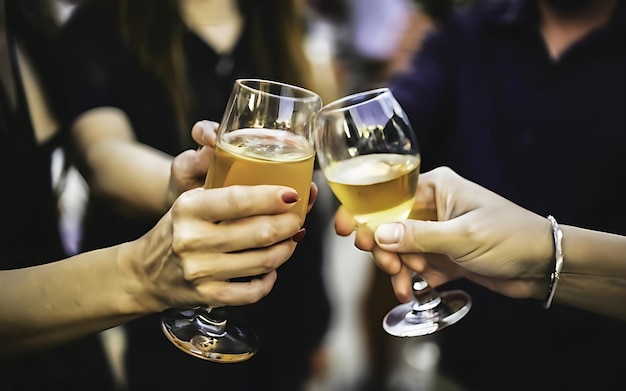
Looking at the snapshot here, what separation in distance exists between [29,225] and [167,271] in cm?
39

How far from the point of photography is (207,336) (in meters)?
0.67

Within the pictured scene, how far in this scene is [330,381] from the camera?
1.11 meters

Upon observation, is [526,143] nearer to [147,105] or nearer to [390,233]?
[390,233]

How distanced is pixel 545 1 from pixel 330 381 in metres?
0.76

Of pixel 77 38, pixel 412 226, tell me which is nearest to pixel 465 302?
pixel 412 226

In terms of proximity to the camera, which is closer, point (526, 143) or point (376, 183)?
point (376, 183)

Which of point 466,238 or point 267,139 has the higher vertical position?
point 267,139

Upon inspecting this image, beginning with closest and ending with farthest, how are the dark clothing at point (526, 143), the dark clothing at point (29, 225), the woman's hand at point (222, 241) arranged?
the woman's hand at point (222, 241), the dark clothing at point (29, 225), the dark clothing at point (526, 143)

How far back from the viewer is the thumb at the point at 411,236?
629 millimetres

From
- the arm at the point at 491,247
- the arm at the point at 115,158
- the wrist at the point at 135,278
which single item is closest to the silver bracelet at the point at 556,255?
the arm at the point at 491,247

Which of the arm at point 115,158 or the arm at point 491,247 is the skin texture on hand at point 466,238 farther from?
the arm at point 115,158

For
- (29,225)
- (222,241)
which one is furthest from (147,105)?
(222,241)

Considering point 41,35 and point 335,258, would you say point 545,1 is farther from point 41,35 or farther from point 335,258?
point 41,35

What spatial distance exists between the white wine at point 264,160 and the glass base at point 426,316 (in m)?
0.22
